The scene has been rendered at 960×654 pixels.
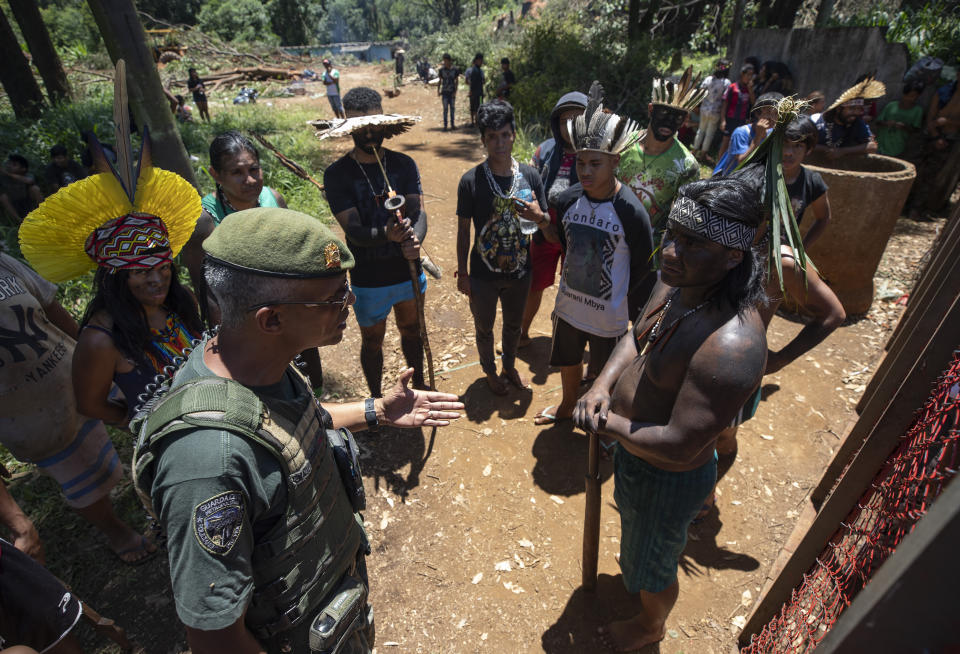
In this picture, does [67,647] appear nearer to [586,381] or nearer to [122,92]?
[122,92]

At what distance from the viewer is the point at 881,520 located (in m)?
2.09

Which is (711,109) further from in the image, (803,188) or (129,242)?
(129,242)

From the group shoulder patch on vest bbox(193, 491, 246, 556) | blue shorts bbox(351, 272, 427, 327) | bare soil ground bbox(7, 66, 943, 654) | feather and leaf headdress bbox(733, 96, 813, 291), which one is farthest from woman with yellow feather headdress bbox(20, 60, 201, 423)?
feather and leaf headdress bbox(733, 96, 813, 291)

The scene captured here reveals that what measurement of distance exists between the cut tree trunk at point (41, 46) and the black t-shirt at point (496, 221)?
39.3 ft

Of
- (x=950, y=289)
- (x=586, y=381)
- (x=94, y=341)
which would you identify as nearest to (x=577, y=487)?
(x=586, y=381)

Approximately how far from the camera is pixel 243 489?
53.2 inches

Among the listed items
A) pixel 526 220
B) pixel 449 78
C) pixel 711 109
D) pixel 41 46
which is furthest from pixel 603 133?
pixel 41 46

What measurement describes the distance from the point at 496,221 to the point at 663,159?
1579 mm

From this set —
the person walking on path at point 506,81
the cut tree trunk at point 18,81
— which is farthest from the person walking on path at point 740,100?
the cut tree trunk at point 18,81

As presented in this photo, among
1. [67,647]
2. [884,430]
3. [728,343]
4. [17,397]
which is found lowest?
[67,647]

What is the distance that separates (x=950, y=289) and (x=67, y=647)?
4482 millimetres

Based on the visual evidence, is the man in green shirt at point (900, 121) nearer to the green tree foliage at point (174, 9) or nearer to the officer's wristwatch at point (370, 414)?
the officer's wristwatch at point (370, 414)

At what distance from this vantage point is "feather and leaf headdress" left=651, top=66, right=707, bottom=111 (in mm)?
4051

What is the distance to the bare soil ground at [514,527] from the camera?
2928 millimetres
